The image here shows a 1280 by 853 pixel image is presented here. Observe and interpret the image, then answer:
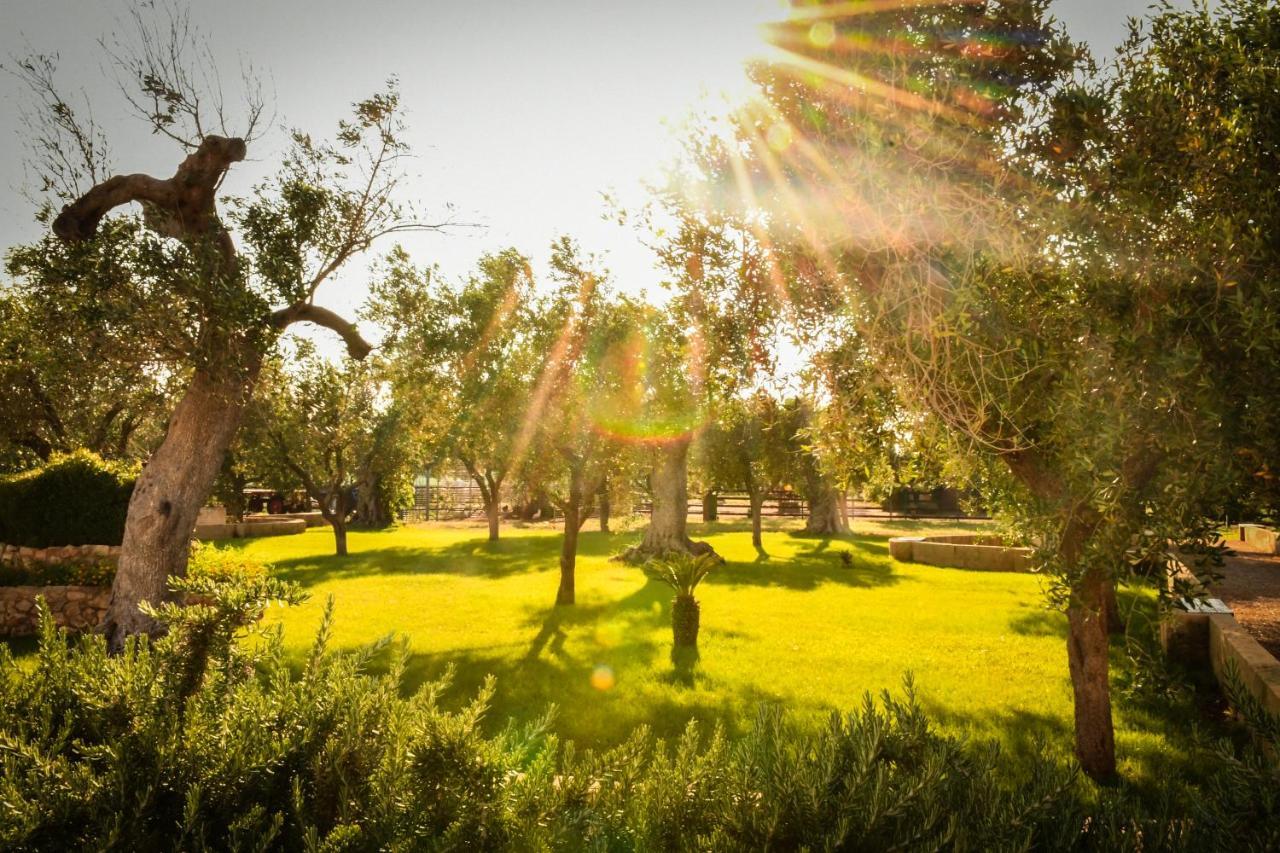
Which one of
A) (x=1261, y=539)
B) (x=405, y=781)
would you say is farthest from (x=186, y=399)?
(x=1261, y=539)

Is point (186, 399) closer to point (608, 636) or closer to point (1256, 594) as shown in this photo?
point (608, 636)

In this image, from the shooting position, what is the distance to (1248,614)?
1246 centimetres

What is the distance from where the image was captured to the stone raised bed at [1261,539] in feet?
72.1

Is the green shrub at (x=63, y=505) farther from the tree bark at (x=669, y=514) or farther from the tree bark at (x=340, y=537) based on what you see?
the tree bark at (x=669, y=514)

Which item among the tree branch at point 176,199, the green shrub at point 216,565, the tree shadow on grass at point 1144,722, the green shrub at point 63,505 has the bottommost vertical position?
the tree shadow on grass at point 1144,722

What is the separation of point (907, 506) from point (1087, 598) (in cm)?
5013

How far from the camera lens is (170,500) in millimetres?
10484

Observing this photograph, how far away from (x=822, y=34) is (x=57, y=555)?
19152mm

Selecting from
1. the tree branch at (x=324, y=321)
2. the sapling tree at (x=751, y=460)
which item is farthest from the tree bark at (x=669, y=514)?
the tree branch at (x=324, y=321)

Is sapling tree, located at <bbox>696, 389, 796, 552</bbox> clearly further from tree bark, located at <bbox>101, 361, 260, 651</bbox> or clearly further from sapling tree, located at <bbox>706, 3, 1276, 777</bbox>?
sapling tree, located at <bbox>706, 3, 1276, 777</bbox>

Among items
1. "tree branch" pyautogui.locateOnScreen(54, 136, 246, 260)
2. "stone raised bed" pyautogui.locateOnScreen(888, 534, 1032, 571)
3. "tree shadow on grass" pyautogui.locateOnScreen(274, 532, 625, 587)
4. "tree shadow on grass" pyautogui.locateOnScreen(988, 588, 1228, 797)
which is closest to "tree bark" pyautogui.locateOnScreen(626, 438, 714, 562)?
"tree shadow on grass" pyautogui.locateOnScreen(274, 532, 625, 587)

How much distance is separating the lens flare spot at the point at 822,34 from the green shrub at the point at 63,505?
1887cm

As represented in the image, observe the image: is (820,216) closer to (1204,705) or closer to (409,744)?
(409,744)

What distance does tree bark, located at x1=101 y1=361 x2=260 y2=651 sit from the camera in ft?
34.1
